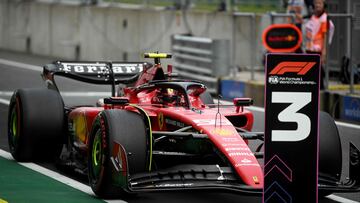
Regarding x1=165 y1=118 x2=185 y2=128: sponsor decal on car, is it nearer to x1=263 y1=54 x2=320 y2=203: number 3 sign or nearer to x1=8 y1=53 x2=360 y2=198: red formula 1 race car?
x1=8 y1=53 x2=360 y2=198: red formula 1 race car

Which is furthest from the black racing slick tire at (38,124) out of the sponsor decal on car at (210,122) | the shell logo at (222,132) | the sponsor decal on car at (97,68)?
the shell logo at (222,132)

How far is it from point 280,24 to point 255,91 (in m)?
1.36

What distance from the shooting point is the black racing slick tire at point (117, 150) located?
11641mm

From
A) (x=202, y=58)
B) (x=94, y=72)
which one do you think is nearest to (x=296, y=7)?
(x=202, y=58)

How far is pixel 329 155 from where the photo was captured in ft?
40.0

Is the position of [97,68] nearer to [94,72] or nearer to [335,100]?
[94,72]

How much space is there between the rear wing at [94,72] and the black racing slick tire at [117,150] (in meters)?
3.12

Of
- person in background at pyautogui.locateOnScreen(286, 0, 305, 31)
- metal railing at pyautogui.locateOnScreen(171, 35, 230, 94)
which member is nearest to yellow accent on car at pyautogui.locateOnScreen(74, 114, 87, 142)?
metal railing at pyautogui.locateOnScreen(171, 35, 230, 94)

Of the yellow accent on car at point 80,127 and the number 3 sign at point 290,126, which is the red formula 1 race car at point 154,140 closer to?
the yellow accent on car at point 80,127

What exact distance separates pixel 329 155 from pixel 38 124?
368 cm

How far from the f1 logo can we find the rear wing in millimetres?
5611

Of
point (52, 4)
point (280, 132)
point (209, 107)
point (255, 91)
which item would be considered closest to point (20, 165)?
point (209, 107)

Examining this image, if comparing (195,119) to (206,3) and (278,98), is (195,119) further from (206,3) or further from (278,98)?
(206,3)

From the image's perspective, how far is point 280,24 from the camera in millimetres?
22703
